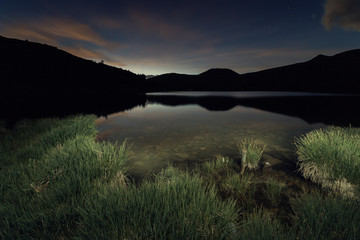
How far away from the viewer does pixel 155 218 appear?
2.76 m

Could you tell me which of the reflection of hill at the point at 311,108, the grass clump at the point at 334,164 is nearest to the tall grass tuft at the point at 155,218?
the grass clump at the point at 334,164

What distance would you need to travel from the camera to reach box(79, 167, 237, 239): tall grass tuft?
258 centimetres

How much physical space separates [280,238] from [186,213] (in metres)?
1.40

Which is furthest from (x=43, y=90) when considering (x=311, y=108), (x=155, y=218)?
(x=311, y=108)

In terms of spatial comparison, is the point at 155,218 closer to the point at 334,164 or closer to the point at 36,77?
the point at 334,164

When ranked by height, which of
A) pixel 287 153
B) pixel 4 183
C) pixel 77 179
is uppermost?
pixel 77 179

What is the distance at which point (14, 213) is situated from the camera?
3.27 metres

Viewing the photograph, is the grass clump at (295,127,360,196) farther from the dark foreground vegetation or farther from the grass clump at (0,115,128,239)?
the grass clump at (0,115,128,239)

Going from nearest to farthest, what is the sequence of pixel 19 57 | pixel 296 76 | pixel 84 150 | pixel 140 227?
pixel 140 227, pixel 84 150, pixel 19 57, pixel 296 76

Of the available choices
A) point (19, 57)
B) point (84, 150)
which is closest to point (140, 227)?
point (84, 150)

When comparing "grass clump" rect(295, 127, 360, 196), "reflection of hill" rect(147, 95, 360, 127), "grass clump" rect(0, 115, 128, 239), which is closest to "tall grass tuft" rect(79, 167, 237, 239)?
"grass clump" rect(0, 115, 128, 239)

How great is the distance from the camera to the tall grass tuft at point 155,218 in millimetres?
2582

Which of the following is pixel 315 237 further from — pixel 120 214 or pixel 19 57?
pixel 19 57

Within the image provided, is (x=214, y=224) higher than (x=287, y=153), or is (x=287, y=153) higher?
(x=214, y=224)
